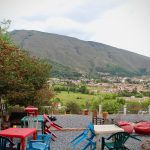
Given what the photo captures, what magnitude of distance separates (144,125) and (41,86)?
7.78 meters

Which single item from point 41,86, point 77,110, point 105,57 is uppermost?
point 105,57

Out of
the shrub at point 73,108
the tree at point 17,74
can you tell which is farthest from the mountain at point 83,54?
the tree at point 17,74

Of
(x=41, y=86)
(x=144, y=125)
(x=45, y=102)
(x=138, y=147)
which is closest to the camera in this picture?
(x=138, y=147)

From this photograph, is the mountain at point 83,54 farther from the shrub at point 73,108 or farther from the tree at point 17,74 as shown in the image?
the tree at point 17,74

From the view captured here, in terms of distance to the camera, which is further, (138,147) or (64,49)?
(64,49)

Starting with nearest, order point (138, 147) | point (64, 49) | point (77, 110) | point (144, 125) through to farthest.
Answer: point (138, 147) < point (144, 125) < point (77, 110) < point (64, 49)

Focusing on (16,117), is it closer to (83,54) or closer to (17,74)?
(17,74)

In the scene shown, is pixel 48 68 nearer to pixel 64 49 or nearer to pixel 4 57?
pixel 4 57

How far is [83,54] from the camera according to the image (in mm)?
157375

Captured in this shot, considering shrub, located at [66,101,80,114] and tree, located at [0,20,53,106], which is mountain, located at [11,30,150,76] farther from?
tree, located at [0,20,53,106]

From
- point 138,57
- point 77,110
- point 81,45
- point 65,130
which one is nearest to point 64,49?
point 81,45

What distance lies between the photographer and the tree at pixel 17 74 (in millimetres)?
12133

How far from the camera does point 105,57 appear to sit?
519ft

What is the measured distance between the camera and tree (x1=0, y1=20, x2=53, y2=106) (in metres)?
12.1
